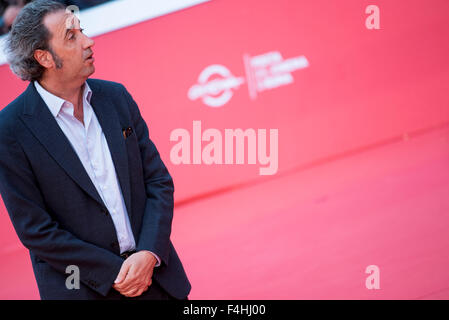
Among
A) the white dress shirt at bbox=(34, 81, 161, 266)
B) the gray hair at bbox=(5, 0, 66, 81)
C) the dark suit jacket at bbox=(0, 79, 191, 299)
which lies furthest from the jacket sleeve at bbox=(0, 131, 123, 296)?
the gray hair at bbox=(5, 0, 66, 81)

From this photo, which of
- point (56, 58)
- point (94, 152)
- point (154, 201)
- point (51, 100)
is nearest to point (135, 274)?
point (154, 201)

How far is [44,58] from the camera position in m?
1.57

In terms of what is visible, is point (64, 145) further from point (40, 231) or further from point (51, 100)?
point (40, 231)

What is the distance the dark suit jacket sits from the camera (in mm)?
1496

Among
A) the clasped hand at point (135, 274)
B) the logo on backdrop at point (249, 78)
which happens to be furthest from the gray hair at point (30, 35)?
the logo on backdrop at point (249, 78)

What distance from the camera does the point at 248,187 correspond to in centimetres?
420

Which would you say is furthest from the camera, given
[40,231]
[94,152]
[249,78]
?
[249,78]

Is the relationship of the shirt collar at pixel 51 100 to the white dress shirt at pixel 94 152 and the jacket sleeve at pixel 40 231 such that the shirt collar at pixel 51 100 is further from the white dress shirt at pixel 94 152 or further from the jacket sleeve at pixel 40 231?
the jacket sleeve at pixel 40 231

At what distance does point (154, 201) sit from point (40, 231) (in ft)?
1.18

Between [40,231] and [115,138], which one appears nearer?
[40,231]

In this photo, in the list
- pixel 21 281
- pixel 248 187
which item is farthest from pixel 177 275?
pixel 248 187

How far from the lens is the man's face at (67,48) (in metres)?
1.56
